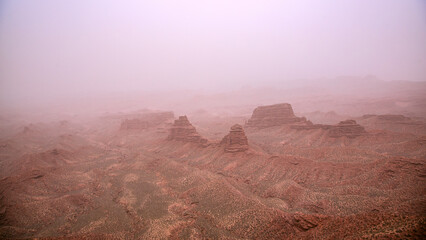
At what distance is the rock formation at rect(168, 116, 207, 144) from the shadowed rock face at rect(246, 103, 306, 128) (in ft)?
77.7

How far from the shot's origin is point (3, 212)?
25578 mm

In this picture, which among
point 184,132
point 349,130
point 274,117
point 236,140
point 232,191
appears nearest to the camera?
point 232,191

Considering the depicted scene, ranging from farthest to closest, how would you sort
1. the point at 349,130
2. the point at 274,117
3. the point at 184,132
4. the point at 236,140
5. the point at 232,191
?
the point at 274,117, the point at 184,132, the point at 349,130, the point at 236,140, the point at 232,191

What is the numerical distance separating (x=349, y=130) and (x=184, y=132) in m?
40.0

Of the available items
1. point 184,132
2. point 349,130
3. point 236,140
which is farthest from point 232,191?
point 349,130

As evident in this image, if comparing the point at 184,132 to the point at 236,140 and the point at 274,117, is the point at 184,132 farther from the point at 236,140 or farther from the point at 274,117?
the point at 274,117

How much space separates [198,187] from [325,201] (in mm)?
16954

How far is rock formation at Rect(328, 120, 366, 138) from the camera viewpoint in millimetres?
47281

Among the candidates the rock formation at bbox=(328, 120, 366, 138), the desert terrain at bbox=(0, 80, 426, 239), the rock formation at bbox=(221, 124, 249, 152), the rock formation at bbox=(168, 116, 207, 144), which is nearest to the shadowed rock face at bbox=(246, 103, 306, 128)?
the desert terrain at bbox=(0, 80, 426, 239)

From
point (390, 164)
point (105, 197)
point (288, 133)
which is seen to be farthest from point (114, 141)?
point (390, 164)

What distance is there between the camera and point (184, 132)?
56.2m

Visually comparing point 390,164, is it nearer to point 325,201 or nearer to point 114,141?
point 325,201

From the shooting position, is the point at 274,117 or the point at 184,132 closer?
the point at 184,132

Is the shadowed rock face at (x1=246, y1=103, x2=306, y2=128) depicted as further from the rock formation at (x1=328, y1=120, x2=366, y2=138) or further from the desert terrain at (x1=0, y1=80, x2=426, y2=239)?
the rock formation at (x1=328, y1=120, x2=366, y2=138)
